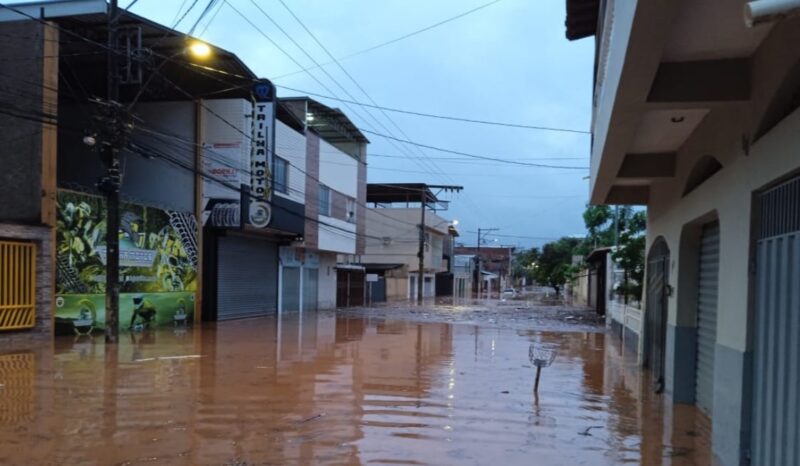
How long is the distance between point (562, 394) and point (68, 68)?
21342 mm

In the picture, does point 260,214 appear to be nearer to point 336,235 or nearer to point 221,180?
point 221,180

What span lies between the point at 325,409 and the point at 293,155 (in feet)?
68.3

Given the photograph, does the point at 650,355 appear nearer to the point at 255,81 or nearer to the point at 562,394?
the point at 562,394

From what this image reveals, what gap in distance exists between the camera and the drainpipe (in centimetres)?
255

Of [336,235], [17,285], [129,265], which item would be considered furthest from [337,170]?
[17,285]

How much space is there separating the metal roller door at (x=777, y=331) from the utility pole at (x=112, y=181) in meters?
14.1

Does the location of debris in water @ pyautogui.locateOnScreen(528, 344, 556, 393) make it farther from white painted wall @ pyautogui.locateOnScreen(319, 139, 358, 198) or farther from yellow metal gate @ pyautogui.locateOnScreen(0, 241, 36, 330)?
white painted wall @ pyautogui.locateOnScreen(319, 139, 358, 198)

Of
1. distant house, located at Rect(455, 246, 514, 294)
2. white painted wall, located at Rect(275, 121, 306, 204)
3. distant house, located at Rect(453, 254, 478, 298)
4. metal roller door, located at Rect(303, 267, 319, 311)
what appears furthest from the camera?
distant house, located at Rect(455, 246, 514, 294)

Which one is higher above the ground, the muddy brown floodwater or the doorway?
the doorway

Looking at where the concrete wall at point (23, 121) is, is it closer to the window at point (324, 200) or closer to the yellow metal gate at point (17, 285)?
the yellow metal gate at point (17, 285)

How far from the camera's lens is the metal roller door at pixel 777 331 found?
4359mm

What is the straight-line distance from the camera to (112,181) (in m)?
15.3

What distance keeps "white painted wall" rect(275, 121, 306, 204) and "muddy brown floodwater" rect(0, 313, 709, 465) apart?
12846 millimetres

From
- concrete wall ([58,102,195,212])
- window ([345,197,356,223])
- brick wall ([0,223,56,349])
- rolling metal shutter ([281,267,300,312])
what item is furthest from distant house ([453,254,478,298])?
brick wall ([0,223,56,349])
